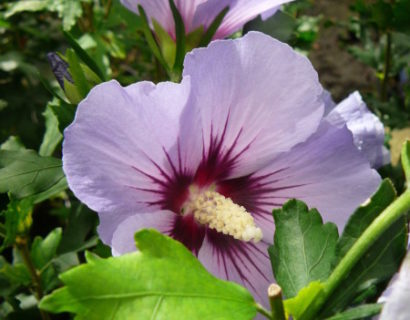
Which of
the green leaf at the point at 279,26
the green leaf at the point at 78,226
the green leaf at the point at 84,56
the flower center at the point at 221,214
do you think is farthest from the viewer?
the green leaf at the point at 78,226

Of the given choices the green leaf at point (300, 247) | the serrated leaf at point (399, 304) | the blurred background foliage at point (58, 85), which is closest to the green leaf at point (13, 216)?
the blurred background foliage at point (58, 85)

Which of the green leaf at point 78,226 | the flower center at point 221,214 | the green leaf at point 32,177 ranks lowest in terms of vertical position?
the green leaf at point 78,226

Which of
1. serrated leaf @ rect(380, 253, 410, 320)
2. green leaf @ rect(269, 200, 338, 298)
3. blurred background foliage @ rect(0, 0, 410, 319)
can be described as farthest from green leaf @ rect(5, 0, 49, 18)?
serrated leaf @ rect(380, 253, 410, 320)

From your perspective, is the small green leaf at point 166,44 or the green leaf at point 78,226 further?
the green leaf at point 78,226

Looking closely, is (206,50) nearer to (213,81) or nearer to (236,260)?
(213,81)

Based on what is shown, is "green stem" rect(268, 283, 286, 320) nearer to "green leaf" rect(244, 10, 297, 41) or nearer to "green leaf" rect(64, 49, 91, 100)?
"green leaf" rect(64, 49, 91, 100)

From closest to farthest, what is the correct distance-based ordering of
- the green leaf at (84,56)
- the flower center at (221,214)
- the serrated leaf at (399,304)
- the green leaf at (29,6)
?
the serrated leaf at (399,304) < the flower center at (221,214) < the green leaf at (84,56) < the green leaf at (29,6)

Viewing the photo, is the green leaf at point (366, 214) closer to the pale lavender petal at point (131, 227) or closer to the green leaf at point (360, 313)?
the green leaf at point (360, 313)

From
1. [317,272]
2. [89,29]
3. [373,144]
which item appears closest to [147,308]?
[317,272]
